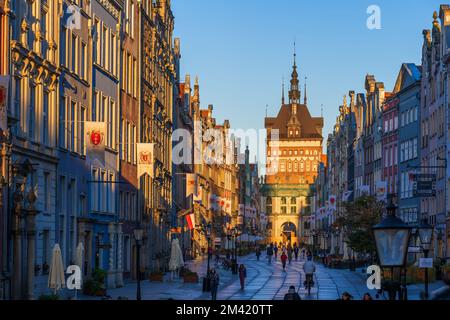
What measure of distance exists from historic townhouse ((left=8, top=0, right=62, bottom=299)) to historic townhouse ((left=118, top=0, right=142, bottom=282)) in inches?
677

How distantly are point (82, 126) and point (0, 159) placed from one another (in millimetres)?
15462

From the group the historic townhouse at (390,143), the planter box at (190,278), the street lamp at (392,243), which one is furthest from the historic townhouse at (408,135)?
the street lamp at (392,243)

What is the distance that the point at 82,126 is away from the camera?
49406mm

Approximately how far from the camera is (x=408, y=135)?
336 ft

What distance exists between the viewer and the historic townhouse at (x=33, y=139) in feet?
119

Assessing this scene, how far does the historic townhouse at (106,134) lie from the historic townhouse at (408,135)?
1708 inches

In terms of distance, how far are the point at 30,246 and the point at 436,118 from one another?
187ft

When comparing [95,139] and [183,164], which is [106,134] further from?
[183,164]

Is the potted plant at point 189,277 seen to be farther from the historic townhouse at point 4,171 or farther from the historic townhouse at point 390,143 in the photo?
the historic townhouse at point 390,143

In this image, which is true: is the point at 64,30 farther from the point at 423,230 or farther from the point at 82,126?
the point at 423,230

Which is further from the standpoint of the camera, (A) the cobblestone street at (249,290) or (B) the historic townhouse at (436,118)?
(B) the historic townhouse at (436,118)

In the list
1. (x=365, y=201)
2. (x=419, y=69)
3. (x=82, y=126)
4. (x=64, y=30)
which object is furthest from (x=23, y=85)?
(x=419, y=69)

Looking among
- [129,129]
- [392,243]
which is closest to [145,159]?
[129,129]
